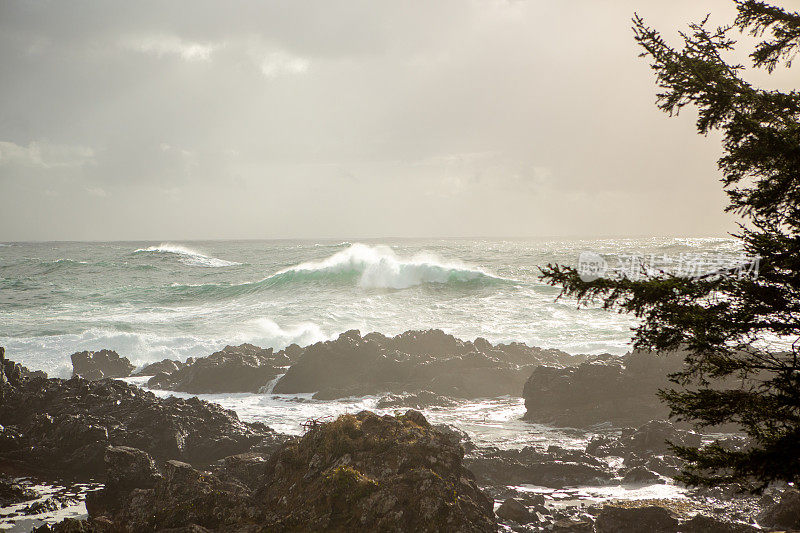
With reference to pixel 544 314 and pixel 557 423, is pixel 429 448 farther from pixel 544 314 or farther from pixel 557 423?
pixel 544 314

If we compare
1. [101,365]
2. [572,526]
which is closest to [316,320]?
[101,365]

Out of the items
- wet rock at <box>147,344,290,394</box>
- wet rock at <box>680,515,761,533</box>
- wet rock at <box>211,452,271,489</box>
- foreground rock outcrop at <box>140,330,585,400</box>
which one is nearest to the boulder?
wet rock at <box>680,515,761,533</box>

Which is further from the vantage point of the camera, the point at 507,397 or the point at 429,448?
the point at 507,397

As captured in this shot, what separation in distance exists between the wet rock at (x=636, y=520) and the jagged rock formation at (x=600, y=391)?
707 centimetres

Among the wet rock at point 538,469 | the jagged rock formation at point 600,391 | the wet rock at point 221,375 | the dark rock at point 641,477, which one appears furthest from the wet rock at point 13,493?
the jagged rock formation at point 600,391

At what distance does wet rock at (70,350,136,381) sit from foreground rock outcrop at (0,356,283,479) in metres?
8.55

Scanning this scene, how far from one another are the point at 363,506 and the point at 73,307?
Answer: 39960 mm

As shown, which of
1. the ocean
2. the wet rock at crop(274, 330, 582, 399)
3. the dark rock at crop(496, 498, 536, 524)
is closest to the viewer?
the dark rock at crop(496, 498, 536, 524)

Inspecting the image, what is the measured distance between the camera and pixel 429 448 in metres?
8.26

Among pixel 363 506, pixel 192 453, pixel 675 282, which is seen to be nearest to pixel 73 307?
pixel 192 453

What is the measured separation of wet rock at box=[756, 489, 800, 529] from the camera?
8430 millimetres

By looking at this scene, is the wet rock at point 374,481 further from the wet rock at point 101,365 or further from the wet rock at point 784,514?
the wet rock at point 101,365

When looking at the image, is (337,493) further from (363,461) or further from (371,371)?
(371,371)

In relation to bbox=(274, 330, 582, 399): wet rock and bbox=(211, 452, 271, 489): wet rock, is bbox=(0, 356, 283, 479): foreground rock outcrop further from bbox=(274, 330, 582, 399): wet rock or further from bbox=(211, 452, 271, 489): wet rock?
bbox=(274, 330, 582, 399): wet rock
